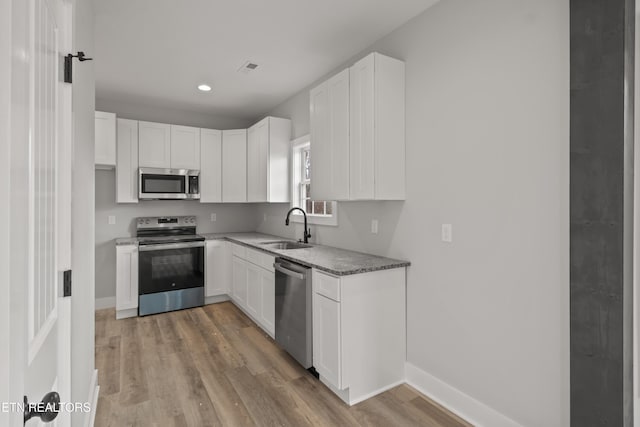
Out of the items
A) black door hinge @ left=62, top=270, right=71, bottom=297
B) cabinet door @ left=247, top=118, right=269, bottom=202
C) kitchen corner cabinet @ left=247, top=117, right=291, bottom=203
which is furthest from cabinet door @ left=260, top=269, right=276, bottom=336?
black door hinge @ left=62, top=270, right=71, bottom=297

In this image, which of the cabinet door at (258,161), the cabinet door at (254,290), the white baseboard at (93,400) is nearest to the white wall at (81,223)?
the white baseboard at (93,400)

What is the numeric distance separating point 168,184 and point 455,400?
4.03 metres

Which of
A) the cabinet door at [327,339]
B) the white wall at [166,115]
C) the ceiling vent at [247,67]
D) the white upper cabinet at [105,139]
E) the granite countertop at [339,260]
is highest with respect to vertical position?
the ceiling vent at [247,67]

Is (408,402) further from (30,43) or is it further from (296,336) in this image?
(30,43)

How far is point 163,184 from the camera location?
172 inches

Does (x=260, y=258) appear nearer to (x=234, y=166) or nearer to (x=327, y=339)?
(x=327, y=339)

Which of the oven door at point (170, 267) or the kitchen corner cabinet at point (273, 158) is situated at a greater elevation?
the kitchen corner cabinet at point (273, 158)

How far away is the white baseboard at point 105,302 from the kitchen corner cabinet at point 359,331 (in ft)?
11.0

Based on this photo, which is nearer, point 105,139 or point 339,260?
point 339,260

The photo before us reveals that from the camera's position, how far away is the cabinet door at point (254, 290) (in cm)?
354

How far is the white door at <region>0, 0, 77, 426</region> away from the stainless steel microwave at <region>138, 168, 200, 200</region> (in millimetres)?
3221

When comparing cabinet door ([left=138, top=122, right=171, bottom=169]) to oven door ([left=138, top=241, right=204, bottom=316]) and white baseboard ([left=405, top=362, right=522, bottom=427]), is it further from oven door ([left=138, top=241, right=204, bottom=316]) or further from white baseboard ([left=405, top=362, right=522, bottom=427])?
white baseboard ([left=405, top=362, right=522, bottom=427])

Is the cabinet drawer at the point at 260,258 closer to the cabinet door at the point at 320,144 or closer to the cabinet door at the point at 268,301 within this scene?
the cabinet door at the point at 268,301

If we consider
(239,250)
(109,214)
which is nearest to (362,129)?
(239,250)
